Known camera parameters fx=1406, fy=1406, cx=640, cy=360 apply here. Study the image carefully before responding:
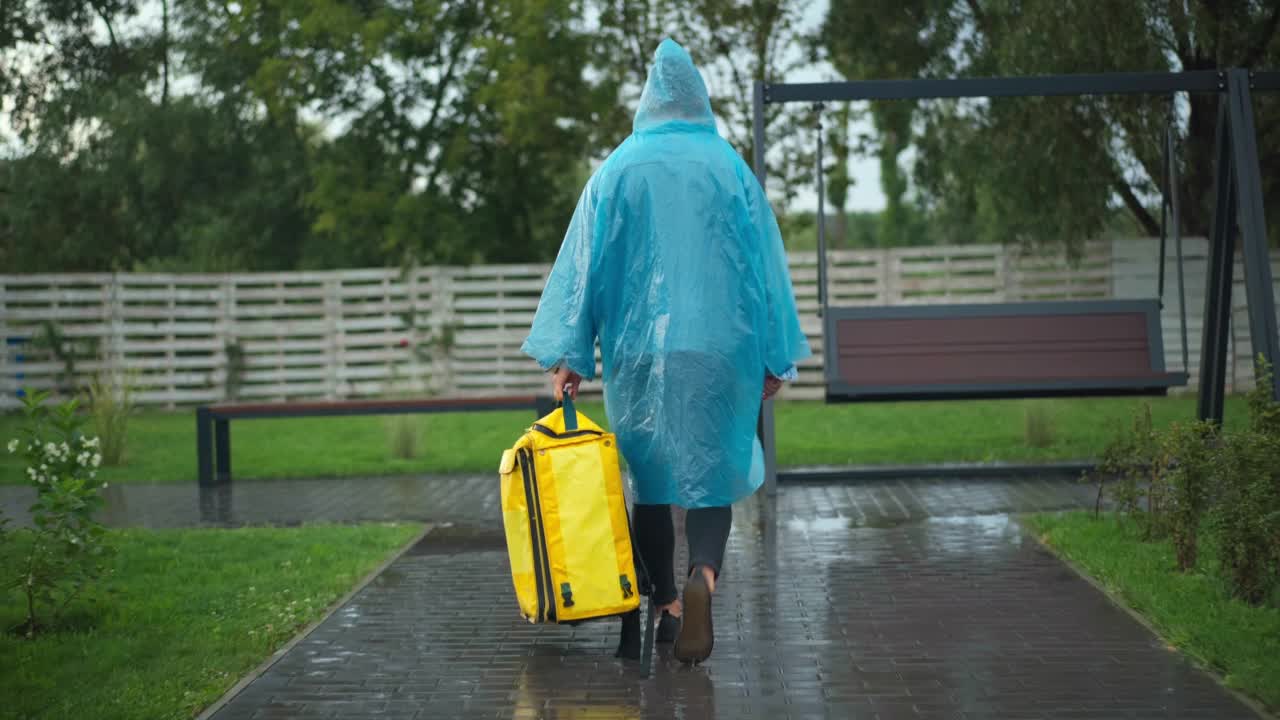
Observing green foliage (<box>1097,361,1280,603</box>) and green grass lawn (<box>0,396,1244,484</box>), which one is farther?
green grass lawn (<box>0,396,1244,484</box>)

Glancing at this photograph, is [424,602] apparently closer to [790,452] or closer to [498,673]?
[498,673]

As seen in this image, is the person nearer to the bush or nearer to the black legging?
the black legging

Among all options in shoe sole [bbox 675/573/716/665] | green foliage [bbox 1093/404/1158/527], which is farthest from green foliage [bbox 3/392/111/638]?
green foliage [bbox 1093/404/1158/527]

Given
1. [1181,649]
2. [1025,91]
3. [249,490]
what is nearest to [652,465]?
[1181,649]

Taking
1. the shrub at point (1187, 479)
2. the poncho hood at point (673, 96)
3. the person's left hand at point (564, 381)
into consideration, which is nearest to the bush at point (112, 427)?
the person's left hand at point (564, 381)

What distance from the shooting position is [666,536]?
187 inches

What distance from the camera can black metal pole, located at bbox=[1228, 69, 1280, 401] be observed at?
7.86 meters

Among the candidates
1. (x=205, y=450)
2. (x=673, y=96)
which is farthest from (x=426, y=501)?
(x=673, y=96)

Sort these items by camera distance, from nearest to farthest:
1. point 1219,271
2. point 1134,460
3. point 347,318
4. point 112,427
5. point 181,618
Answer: point 181,618 < point 1134,460 < point 1219,271 < point 112,427 < point 347,318

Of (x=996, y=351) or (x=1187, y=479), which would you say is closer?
(x=1187, y=479)

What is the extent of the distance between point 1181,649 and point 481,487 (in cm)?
599

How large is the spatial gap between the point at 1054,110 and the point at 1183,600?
34.7ft

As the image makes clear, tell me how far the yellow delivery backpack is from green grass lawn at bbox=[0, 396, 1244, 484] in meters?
5.09

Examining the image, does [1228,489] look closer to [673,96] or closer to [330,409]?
[673,96]
